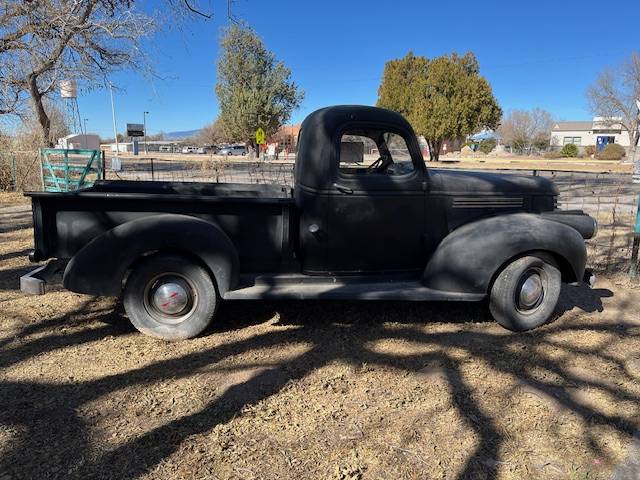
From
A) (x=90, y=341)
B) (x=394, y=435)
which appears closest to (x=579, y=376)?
(x=394, y=435)

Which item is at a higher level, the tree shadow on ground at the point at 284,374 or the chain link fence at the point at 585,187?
the chain link fence at the point at 585,187

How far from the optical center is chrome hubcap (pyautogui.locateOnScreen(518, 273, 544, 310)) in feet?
14.2

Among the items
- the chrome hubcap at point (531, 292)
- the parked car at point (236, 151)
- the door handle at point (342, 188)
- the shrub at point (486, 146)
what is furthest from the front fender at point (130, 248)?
the shrub at point (486, 146)

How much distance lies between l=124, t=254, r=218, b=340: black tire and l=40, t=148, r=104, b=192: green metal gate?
31.6 feet

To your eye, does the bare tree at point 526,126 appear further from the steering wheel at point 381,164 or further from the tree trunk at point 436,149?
the steering wheel at point 381,164

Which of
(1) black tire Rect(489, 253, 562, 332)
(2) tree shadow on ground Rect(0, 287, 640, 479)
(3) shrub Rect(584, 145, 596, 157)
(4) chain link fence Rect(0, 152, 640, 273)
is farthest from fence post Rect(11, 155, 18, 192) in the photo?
(3) shrub Rect(584, 145, 596, 157)

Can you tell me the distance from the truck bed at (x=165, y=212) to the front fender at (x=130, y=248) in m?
0.13

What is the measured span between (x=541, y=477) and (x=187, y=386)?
84.5 inches

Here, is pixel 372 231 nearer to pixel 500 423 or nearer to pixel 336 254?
pixel 336 254

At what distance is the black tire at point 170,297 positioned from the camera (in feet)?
12.7

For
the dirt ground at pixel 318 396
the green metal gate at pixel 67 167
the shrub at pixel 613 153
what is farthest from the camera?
the shrub at pixel 613 153

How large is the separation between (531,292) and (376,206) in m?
1.54

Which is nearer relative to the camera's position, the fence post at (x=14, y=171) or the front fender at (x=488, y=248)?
the front fender at (x=488, y=248)

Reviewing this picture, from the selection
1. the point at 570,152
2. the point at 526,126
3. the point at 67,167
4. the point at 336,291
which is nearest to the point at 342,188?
the point at 336,291
